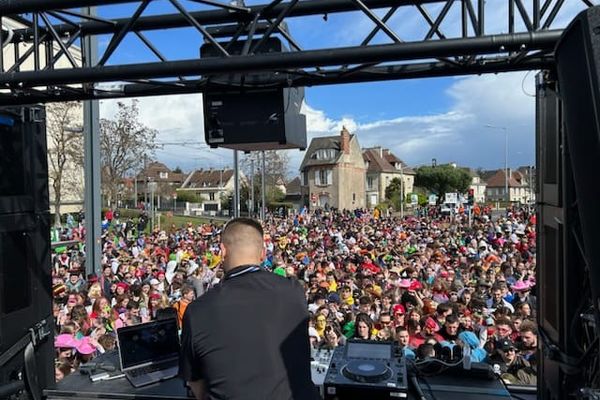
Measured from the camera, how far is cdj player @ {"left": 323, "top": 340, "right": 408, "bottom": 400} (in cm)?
280

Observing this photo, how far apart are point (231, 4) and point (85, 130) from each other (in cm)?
732

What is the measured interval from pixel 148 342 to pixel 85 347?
2.41 meters

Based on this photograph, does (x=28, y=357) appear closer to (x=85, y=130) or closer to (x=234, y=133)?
(x=234, y=133)

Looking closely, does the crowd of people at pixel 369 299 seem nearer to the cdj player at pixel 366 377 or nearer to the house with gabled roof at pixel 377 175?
the cdj player at pixel 366 377

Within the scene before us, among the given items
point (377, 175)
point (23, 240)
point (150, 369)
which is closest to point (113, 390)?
point (150, 369)

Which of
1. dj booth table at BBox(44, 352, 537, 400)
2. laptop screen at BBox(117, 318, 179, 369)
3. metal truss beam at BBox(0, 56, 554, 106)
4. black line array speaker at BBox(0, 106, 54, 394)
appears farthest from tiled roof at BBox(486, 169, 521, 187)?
black line array speaker at BBox(0, 106, 54, 394)

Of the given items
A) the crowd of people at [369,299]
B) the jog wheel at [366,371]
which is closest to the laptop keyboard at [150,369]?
the crowd of people at [369,299]

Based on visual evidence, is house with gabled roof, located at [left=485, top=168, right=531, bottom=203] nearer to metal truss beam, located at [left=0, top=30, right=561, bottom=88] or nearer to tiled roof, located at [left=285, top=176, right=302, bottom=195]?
tiled roof, located at [left=285, top=176, right=302, bottom=195]

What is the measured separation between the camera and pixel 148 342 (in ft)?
11.3

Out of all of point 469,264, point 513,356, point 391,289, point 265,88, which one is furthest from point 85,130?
point 469,264

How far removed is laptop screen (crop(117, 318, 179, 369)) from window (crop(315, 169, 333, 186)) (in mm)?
57575

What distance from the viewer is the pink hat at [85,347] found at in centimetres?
534

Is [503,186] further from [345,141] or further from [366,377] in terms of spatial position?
[366,377]

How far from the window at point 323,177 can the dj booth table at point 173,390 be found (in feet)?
189
